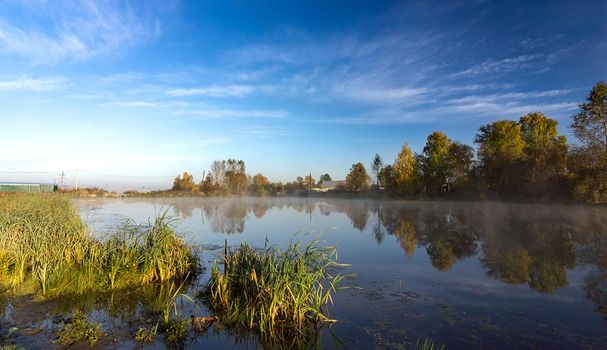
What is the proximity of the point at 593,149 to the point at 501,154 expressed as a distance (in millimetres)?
10699

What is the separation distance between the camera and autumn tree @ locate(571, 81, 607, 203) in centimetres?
3194

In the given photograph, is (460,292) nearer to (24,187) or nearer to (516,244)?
(516,244)

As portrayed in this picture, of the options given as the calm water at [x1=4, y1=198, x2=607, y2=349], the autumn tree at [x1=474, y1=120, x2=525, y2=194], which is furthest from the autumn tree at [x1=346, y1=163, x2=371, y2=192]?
the calm water at [x1=4, y1=198, x2=607, y2=349]

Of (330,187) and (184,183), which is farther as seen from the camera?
(330,187)

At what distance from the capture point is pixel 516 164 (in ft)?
137

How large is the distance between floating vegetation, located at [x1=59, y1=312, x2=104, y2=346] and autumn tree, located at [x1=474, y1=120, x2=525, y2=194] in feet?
151

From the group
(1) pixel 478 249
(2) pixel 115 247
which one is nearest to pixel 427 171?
(1) pixel 478 249

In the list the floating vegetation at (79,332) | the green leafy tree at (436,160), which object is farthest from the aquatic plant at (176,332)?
the green leafy tree at (436,160)

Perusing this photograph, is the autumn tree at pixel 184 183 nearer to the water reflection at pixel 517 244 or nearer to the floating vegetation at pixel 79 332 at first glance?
the water reflection at pixel 517 244

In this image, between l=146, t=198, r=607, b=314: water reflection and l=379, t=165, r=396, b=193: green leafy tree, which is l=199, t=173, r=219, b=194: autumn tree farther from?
l=146, t=198, r=607, b=314: water reflection

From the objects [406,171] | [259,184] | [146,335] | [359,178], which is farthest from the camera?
[259,184]

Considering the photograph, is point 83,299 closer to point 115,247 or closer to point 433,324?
point 115,247

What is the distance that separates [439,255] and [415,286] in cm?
526

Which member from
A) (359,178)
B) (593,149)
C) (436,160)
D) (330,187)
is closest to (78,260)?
(593,149)
